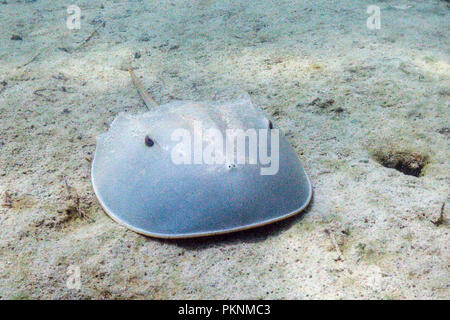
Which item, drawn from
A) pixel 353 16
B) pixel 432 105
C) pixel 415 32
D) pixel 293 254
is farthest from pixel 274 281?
Answer: pixel 353 16

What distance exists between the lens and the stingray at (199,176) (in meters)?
1.89

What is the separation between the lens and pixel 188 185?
192 centimetres

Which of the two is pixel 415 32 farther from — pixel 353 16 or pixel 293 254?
pixel 293 254

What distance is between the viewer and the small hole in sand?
2.69 meters

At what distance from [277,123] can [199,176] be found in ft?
4.73

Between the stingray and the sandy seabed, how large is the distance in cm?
15

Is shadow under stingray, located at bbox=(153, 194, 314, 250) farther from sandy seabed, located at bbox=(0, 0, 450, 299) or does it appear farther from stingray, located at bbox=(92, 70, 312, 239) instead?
stingray, located at bbox=(92, 70, 312, 239)

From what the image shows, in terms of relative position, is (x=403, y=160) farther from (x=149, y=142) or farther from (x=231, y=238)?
(x=149, y=142)

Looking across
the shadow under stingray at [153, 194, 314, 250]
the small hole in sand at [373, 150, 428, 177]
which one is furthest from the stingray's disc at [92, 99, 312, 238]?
the small hole in sand at [373, 150, 428, 177]

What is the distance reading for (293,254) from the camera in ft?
6.55

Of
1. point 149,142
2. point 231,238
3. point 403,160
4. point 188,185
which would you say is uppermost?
point 149,142

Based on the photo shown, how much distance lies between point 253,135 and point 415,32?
365 centimetres

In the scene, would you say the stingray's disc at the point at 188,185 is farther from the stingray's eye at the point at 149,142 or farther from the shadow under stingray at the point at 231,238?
the shadow under stingray at the point at 231,238
